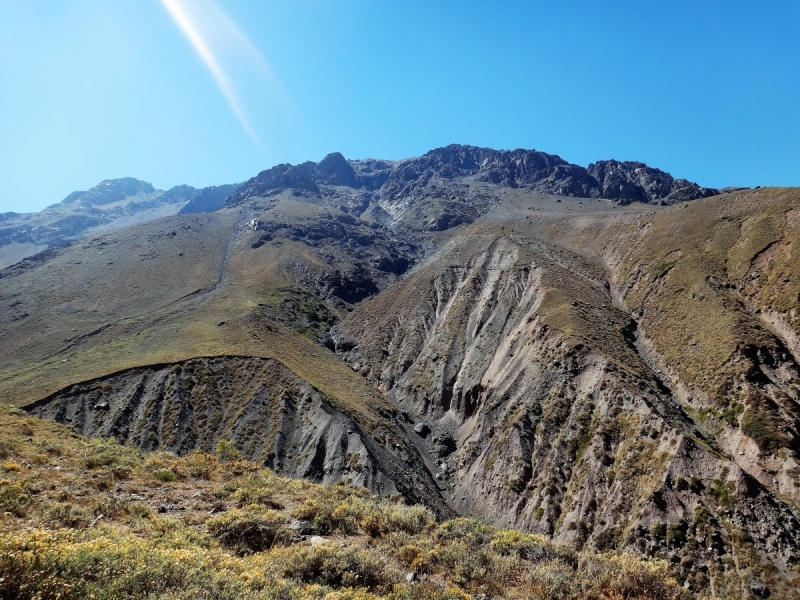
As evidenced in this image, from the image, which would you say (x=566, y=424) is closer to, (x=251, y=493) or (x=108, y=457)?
(x=251, y=493)

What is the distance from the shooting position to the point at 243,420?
2170 inches

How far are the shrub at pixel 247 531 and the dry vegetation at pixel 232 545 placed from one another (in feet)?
0.14

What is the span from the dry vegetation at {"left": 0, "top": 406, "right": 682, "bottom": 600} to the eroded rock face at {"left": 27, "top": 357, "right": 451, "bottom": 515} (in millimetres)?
29323

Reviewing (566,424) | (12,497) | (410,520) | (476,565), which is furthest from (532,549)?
(566,424)

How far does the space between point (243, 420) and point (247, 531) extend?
45092mm

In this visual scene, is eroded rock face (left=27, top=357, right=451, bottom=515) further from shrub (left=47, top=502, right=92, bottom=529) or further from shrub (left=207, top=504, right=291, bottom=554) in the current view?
shrub (left=47, top=502, right=92, bottom=529)

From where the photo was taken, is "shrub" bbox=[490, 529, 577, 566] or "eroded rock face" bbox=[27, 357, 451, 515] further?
"eroded rock face" bbox=[27, 357, 451, 515]

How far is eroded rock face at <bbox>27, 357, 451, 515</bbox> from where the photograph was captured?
159ft

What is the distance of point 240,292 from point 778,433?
111098 mm

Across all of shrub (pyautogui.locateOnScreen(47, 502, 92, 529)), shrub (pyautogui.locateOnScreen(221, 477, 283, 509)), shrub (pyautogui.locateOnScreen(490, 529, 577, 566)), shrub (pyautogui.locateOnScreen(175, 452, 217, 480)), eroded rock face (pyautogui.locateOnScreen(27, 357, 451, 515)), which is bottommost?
eroded rock face (pyautogui.locateOnScreen(27, 357, 451, 515))

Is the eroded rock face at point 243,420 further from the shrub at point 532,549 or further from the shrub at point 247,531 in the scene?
the shrub at point 247,531

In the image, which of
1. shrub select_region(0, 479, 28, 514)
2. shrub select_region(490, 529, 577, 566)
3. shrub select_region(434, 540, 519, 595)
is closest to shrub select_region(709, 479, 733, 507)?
shrub select_region(490, 529, 577, 566)

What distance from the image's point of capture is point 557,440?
4675 cm

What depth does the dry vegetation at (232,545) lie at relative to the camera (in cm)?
829
